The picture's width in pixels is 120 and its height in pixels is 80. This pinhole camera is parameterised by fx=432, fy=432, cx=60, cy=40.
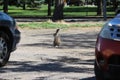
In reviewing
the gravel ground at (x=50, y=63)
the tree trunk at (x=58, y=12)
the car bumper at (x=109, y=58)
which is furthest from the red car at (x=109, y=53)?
the tree trunk at (x=58, y=12)

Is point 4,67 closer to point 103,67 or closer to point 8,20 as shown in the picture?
point 8,20

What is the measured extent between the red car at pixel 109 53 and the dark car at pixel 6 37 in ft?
10.8

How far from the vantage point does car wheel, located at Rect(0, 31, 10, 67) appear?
365 inches

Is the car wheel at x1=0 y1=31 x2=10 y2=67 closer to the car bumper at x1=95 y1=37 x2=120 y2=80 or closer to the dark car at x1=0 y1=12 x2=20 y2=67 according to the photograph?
the dark car at x1=0 y1=12 x2=20 y2=67

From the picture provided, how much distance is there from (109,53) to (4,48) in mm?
3645

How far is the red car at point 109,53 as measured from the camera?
623cm

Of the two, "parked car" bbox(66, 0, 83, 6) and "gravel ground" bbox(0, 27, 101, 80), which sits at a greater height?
"gravel ground" bbox(0, 27, 101, 80)

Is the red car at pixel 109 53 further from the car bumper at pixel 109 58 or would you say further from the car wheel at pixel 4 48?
the car wheel at pixel 4 48

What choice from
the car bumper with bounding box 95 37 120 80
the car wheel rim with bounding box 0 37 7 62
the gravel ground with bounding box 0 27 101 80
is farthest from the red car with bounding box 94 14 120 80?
the car wheel rim with bounding box 0 37 7 62

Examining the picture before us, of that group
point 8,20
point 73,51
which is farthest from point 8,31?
point 73,51

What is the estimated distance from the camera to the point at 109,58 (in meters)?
6.29

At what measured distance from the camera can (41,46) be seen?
544 inches

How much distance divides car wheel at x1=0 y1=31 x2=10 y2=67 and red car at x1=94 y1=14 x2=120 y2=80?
3.25 m

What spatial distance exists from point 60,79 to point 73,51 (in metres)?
4.67
